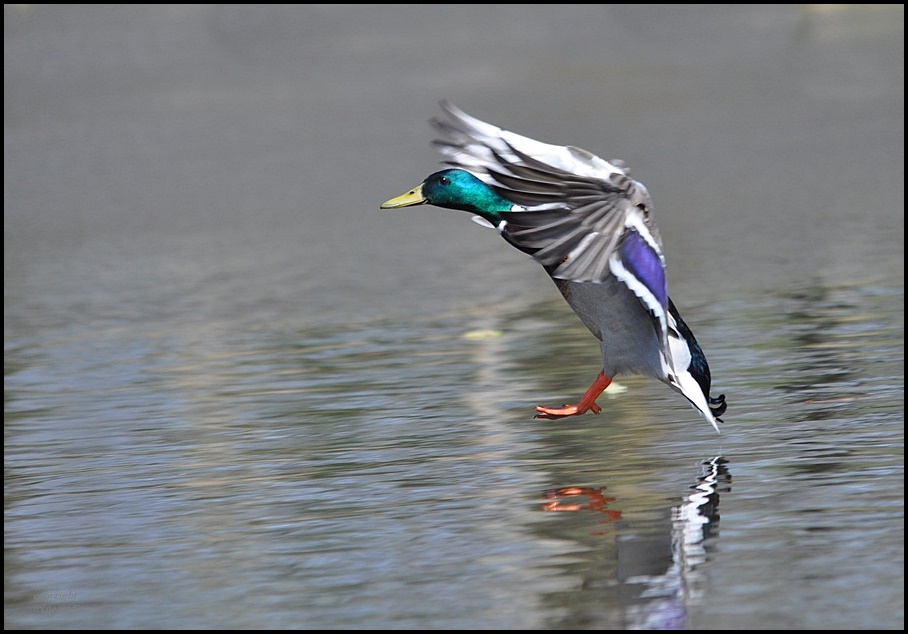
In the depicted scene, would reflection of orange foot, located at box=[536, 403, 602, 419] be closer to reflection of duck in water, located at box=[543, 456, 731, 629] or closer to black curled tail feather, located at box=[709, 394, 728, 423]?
black curled tail feather, located at box=[709, 394, 728, 423]

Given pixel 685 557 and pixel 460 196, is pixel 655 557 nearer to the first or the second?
pixel 685 557

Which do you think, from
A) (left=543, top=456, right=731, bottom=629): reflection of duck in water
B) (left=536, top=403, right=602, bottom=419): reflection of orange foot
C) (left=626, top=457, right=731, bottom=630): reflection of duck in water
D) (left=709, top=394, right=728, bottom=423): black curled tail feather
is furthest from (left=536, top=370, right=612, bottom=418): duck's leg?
(left=543, top=456, right=731, bottom=629): reflection of duck in water

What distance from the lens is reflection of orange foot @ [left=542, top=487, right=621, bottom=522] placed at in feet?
22.9

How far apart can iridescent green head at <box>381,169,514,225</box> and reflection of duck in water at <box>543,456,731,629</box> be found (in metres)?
1.26

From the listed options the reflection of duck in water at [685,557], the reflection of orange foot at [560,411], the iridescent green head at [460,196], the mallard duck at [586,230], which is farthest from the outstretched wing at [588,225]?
the reflection of orange foot at [560,411]

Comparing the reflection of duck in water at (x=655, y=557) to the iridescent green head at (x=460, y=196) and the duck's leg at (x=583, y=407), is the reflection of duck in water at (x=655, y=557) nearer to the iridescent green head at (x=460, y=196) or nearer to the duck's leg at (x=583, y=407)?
the duck's leg at (x=583, y=407)

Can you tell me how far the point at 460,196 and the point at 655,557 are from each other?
232 centimetres

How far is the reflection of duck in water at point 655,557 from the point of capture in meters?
5.58

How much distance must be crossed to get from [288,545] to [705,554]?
1.54 meters

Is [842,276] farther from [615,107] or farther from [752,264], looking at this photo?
[615,107]

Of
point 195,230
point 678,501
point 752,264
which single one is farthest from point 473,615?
point 195,230

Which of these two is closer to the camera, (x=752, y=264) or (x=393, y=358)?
(x=393, y=358)

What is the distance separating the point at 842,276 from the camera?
47.8ft

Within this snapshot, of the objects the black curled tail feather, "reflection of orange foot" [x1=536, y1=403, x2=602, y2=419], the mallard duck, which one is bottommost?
"reflection of orange foot" [x1=536, y1=403, x2=602, y2=419]
